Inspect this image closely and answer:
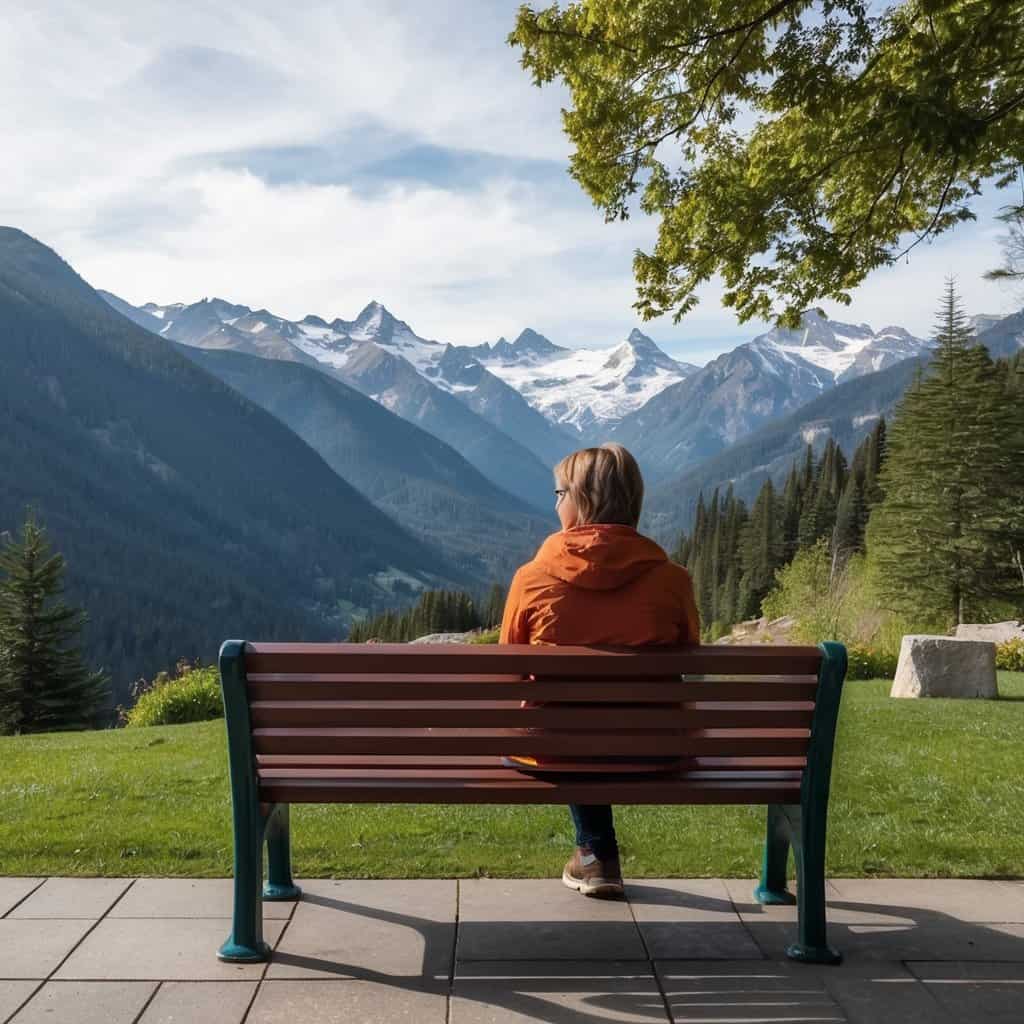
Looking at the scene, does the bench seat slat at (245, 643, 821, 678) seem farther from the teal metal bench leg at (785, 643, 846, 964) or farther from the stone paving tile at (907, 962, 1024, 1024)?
the stone paving tile at (907, 962, 1024, 1024)

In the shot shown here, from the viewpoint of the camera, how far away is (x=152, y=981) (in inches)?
139

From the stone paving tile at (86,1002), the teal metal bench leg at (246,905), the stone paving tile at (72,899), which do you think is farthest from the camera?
the stone paving tile at (72,899)

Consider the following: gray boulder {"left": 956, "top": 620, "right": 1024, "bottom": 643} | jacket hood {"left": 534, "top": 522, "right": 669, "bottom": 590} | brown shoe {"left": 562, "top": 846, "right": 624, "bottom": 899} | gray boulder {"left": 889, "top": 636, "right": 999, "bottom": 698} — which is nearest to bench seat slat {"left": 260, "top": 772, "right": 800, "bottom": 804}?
jacket hood {"left": 534, "top": 522, "right": 669, "bottom": 590}

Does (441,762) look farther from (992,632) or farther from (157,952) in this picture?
(992,632)

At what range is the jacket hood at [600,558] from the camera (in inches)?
149

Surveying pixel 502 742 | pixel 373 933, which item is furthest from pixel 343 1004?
pixel 502 742

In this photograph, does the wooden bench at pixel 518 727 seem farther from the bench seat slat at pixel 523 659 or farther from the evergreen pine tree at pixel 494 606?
the evergreen pine tree at pixel 494 606

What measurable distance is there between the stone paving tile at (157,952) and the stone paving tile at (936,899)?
2.31m

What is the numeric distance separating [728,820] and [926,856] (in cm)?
115

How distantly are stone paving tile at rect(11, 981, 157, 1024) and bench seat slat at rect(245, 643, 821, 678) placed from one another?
1054mm

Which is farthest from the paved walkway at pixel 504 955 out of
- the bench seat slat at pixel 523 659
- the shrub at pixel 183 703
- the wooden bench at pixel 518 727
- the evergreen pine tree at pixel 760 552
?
the evergreen pine tree at pixel 760 552

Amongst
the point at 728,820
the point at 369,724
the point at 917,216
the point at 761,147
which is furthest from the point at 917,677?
the point at 369,724

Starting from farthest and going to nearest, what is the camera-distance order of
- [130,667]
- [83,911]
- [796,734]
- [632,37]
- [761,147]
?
[130,667]
[761,147]
[632,37]
[83,911]
[796,734]

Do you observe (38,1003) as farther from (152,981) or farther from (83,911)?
(83,911)
